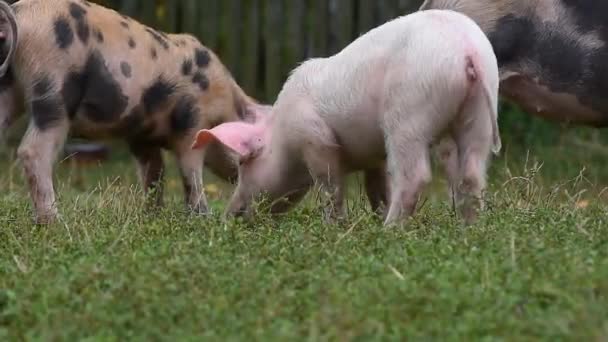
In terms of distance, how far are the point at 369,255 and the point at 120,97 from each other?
236 cm

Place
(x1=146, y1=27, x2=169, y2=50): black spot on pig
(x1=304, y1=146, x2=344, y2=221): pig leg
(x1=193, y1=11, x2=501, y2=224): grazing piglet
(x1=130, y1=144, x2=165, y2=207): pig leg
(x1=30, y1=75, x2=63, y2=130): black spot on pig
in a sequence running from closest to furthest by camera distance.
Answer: (x1=193, y1=11, x2=501, y2=224): grazing piglet → (x1=304, y1=146, x2=344, y2=221): pig leg → (x1=30, y1=75, x2=63, y2=130): black spot on pig → (x1=146, y1=27, x2=169, y2=50): black spot on pig → (x1=130, y1=144, x2=165, y2=207): pig leg

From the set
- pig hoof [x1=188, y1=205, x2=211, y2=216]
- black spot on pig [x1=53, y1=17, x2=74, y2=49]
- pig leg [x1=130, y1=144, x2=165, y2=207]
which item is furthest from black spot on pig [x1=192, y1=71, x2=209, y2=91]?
black spot on pig [x1=53, y1=17, x2=74, y2=49]

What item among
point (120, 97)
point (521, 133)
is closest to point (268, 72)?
point (521, 133)

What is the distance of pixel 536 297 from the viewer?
150 inches

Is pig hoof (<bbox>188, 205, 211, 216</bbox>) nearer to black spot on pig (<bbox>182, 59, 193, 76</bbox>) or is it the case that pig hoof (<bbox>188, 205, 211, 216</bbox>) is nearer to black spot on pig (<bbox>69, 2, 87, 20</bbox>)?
black spot on pig (<bbox>182, 59, 193, 76</bbox>)

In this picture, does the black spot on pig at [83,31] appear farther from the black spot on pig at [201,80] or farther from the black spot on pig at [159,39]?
the black spot on pig at [201,80]

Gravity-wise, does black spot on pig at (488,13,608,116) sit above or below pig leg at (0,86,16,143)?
above

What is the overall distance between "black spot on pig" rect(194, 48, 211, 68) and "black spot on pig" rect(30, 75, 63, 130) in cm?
114

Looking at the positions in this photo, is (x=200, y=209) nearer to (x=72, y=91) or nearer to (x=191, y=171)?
(x=191, y=171)

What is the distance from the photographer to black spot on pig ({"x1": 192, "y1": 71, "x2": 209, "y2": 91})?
6945mm

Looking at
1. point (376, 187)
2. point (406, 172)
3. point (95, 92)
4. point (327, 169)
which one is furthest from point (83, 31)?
point (406, 172)

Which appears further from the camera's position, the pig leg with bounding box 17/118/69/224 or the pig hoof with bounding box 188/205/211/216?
the pig hoof with bounding box 188/205/211/216

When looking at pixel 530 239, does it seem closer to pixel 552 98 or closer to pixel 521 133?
pixel 552 98

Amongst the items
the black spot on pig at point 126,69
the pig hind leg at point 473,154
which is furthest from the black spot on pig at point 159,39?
the pig hind leg at point 473,154
